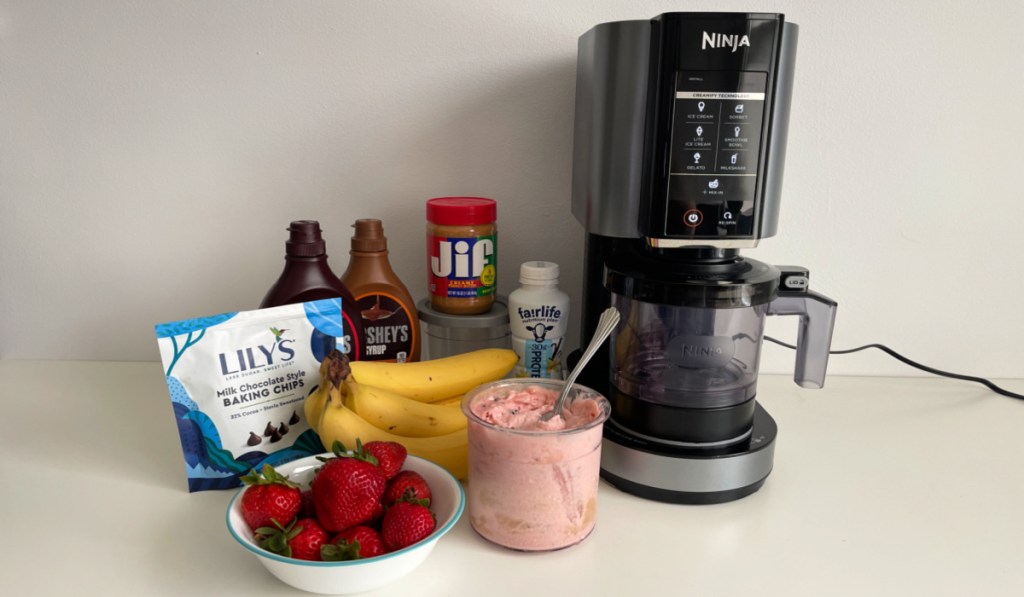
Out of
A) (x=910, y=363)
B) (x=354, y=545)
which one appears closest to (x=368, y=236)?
(x=354, y=545)

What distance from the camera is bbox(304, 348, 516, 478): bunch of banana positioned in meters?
0.78

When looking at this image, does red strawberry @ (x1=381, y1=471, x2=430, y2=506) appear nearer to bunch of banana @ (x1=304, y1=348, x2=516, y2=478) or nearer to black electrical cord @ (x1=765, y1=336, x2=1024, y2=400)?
bunch of banana @ (x1=304, y1=348, x2=516, y2=478)

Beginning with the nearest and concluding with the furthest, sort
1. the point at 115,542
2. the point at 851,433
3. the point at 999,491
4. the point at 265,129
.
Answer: the point at 115,542 → the point at 999,491 → the point at 851,433 → the point at 265,129

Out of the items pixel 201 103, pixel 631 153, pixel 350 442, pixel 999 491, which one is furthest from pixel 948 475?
pixel 201 103

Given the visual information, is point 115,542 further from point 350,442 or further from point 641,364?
point 641,364

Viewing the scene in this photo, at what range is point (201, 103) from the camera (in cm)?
105

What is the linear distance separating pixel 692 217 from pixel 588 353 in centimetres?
17

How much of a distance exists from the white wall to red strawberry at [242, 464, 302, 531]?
503 millimetres

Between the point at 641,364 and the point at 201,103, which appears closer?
the point at 641,364

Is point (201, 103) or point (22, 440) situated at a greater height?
point (201, 103)

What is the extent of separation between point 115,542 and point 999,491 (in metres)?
0.92

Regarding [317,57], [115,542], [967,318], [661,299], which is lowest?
[115,542]

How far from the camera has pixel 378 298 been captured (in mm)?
974

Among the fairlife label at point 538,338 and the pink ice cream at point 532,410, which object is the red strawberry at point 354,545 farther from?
the fairlife label at point 538,338
